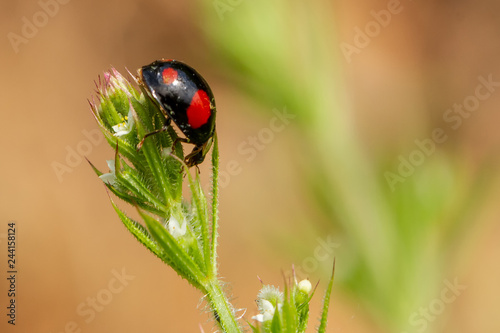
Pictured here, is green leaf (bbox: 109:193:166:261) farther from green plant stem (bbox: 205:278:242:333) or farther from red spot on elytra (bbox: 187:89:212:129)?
red spot on elytra (bbox: 187:89:212:129)

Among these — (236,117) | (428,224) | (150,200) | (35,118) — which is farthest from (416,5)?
(150,200)

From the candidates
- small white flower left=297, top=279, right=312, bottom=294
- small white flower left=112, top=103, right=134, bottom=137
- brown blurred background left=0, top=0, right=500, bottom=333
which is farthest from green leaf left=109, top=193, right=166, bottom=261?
brown blurred background left=0, top=0, right=500, bottom=333

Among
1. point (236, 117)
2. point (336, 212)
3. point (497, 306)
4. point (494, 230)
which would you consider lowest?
point (497, 306)

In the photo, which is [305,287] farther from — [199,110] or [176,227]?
[199,110]

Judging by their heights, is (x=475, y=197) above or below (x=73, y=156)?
below

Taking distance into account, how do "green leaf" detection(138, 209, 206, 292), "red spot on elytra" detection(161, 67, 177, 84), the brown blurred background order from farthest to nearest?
the brown blurred background, "red spot on elytra" detection(161, 67, 177, 84), "green leaf" detection(138, 209, 206, 292)

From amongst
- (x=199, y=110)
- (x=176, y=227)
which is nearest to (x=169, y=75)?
(x=199, y=110)

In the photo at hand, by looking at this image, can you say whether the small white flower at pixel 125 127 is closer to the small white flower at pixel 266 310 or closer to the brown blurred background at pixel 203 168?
the small white flower at pixel 266 310

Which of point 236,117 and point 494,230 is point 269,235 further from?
point 494,230
